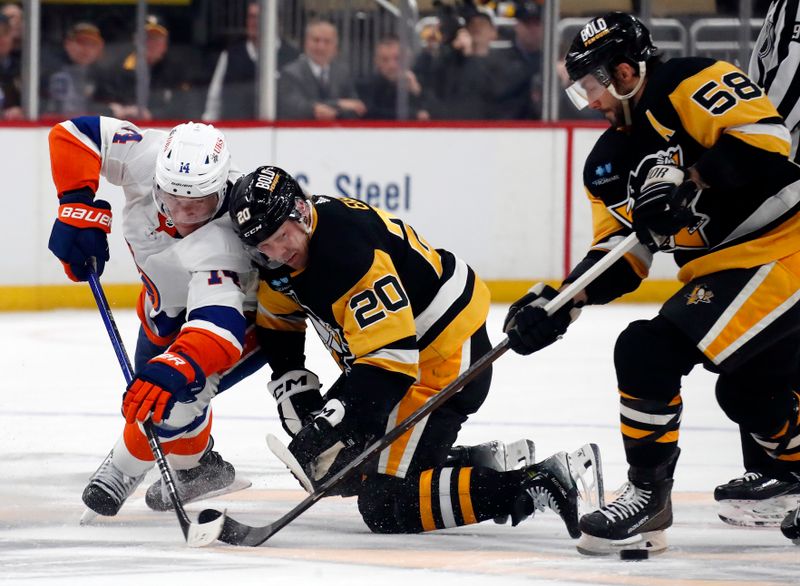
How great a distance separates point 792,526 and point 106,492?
1476 millimetres

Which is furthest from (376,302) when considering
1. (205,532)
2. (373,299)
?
(205,532)

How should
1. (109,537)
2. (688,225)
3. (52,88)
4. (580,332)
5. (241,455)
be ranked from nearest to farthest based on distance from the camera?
(688,225)
(109,537)
(241,455)
(580,332)
(52,88)

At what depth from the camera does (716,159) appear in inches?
113

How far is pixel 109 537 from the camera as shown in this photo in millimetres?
3150

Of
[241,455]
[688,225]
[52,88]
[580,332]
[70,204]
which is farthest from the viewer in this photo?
[52,88]

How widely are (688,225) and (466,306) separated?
0.59 m

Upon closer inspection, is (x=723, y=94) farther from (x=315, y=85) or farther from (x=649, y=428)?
(x=315, y=85)

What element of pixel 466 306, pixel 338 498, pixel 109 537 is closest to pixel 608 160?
pixel 466 306

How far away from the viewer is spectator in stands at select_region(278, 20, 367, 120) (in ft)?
23.7

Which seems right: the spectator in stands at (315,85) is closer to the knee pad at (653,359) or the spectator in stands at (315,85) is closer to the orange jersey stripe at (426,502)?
the orange jersey stripe at (426,502)

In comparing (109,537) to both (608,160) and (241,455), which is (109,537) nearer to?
(241,455)

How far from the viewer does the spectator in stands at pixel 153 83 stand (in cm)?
711

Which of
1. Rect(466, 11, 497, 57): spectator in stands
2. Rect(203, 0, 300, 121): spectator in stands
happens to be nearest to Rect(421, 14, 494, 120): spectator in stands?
Rect(466, 11, 497, 57): spectator in stands

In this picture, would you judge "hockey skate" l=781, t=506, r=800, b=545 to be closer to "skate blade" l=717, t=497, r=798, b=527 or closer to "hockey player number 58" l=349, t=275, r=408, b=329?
"skate blade" l=717, t=497, r=798, b=527
